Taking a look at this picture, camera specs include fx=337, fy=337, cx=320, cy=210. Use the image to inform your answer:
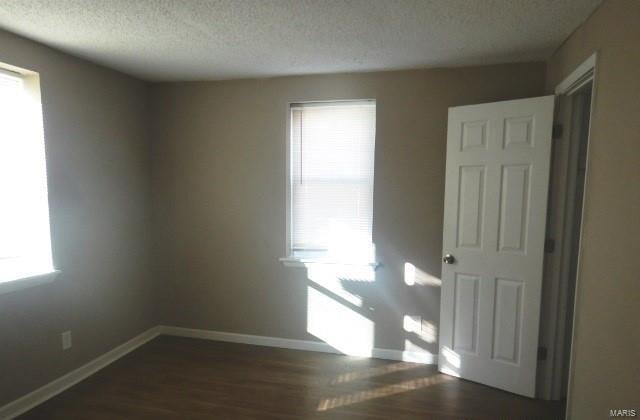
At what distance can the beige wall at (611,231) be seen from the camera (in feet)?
4.40

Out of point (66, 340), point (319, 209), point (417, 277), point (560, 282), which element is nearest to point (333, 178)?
point (319, 209)

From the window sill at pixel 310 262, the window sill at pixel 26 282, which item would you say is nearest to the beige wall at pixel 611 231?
the window sill at pixel 310 262

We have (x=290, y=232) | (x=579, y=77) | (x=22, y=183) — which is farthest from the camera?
(x=290, y=232)

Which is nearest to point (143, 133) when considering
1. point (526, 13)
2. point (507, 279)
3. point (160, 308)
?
point (160, 308)

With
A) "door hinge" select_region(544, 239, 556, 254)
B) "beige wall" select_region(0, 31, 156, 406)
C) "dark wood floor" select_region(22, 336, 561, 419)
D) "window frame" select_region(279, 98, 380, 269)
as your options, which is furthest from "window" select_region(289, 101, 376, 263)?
"beige wall" select_region(0, 31, 156, 406)

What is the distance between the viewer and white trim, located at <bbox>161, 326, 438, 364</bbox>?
2854mm

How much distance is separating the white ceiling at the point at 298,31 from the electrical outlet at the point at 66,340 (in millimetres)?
2022

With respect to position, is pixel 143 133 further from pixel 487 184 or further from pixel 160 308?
pixel 487 184

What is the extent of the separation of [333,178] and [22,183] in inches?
87.6

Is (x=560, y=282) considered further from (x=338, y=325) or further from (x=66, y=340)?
(x=66, y=340)

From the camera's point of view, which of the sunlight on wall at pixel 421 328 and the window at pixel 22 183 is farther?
the sunlight on wall at pixel 421 328

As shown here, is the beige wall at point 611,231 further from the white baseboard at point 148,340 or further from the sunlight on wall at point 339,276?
the sunlight on wall at point 339,276

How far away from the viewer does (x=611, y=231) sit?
4.91 ft

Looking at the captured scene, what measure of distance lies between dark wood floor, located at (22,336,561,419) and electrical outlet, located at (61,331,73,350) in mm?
302
